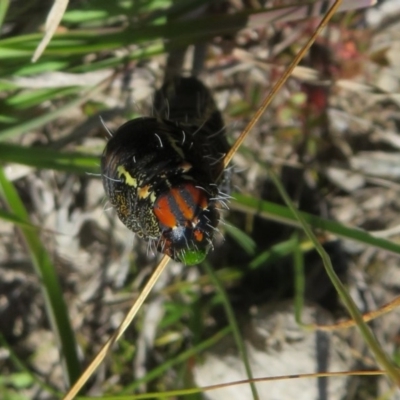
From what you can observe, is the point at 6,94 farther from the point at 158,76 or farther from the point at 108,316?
the point at 108,316

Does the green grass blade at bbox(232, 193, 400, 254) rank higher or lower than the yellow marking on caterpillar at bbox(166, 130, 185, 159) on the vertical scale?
lower

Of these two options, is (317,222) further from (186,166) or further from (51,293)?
(51,293)

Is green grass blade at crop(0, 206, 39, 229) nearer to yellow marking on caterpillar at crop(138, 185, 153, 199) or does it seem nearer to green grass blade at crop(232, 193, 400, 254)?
yellow marking on caterpillar at crop(138, 185, 153, 199)

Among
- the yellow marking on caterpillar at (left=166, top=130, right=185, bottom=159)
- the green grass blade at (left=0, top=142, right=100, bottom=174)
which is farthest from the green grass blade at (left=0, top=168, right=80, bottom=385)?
the yellow marking on caterpillar at (left=166, top=130, right=185, bottom=159)

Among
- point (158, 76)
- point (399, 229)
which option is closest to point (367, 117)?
point (399, 229)

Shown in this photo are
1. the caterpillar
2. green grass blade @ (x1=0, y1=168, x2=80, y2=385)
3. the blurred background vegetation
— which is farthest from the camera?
the blurred background vegetation

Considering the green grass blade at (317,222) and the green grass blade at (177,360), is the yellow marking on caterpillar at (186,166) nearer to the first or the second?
the green grass blade at (317,222)

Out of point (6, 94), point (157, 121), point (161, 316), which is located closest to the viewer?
point (157, 121)

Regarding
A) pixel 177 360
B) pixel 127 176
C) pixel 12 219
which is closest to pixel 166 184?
pixel 127 176
